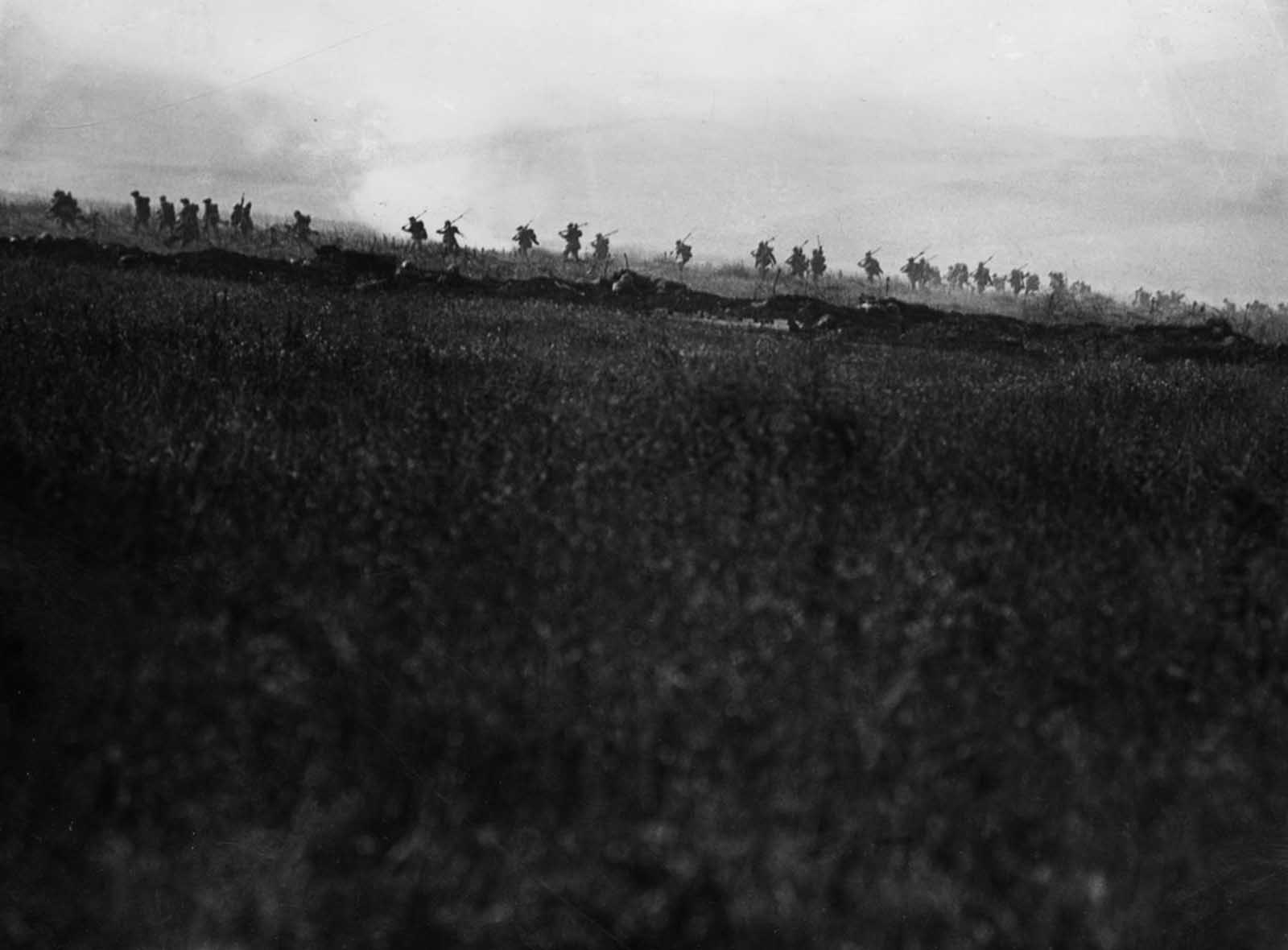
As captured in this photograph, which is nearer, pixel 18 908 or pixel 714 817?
pixel 18 908

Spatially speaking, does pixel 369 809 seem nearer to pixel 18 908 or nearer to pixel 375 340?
pixel 18 908

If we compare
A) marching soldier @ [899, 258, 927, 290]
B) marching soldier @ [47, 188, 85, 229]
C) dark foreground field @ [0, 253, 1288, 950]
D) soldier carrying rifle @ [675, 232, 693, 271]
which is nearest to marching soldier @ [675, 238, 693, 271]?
soldier carrying rifle @ [675, 232, 693, 271]

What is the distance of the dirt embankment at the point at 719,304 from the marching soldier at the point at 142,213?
651 millimetres

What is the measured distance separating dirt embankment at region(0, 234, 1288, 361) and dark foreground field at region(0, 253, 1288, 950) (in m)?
10.7

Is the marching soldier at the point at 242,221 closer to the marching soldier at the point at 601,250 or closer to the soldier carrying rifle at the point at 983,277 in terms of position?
the marching soldier at the point at 601,250

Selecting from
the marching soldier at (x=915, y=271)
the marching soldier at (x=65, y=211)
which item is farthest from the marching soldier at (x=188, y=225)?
the marching soldier at (x=915, y=271)

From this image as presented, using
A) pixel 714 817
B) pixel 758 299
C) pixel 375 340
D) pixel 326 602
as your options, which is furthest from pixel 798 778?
pixel 758 299

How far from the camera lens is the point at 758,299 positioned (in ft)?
79.2

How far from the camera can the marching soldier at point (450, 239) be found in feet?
74.3

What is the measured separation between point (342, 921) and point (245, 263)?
63.2 ft

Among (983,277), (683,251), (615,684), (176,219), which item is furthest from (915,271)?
(615,684)

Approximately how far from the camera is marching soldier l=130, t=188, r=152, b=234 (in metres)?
15.2

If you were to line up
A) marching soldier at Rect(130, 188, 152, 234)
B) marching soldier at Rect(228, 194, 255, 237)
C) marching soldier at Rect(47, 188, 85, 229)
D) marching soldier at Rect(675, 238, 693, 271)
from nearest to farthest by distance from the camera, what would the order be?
marching soldier at Rect(47, 188, 85, 229) → marching soldier at Rect(130, 188, 152, 234) → marching soldier at Rect(228, 194, 255, 237) → marching soldier at Rect(675, 238, 693, 271)

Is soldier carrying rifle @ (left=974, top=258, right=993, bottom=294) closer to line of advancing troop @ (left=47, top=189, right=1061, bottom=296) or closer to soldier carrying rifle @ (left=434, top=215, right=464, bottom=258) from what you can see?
line of advancing troop @ (left=47, top=189, right=1061, bottom=296)
